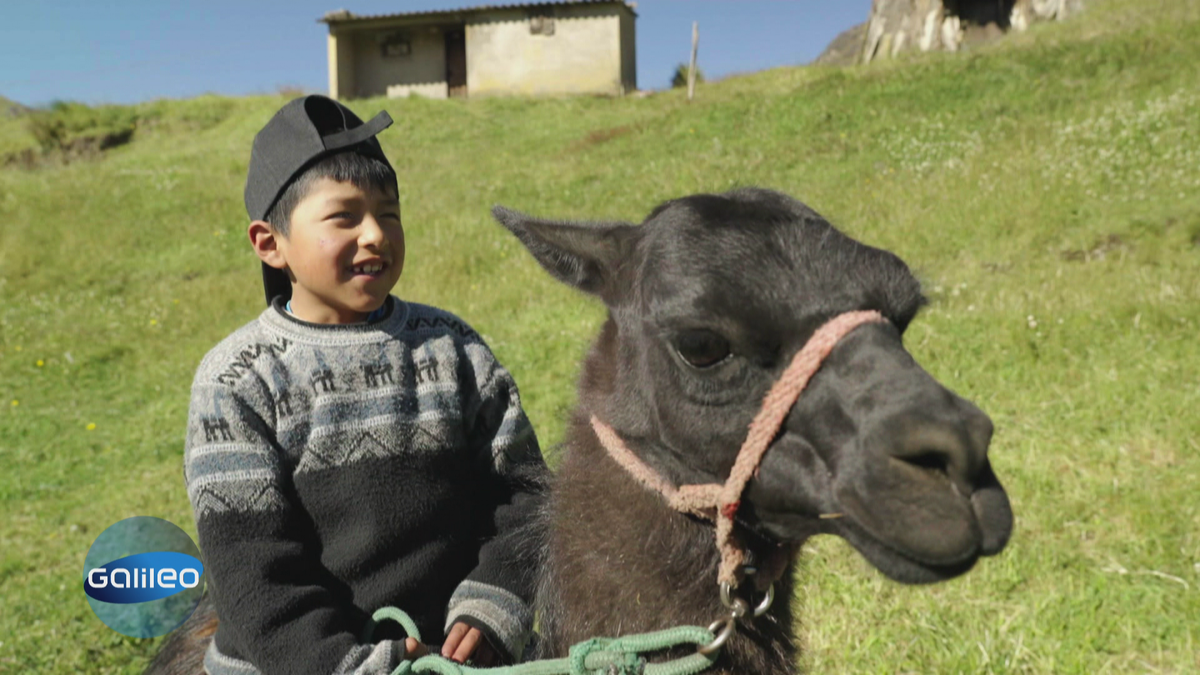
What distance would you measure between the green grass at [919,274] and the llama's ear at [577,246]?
83 centimetres

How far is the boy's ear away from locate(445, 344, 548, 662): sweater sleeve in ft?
1.88

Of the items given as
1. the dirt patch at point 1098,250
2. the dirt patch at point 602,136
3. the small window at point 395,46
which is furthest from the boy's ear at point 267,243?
the small window at point 395,46

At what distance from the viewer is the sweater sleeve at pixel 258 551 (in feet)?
6.57

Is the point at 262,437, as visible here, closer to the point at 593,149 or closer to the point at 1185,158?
the point at 1185,158

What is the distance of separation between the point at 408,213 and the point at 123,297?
4.42 meters

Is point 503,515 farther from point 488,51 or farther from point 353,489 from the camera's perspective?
point 488,51

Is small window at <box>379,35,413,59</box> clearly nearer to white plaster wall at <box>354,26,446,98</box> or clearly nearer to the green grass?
white plaster wall at <box>354,26,446,98</box>

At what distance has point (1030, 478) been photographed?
187 inches

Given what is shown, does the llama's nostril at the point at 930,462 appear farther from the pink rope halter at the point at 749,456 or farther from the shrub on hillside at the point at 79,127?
the shrub on hillside at the point at 79,127

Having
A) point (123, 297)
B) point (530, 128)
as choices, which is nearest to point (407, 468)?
point (123, 297)

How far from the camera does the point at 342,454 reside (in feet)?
7.36

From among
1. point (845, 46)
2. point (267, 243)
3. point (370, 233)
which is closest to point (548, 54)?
point (845, 46)

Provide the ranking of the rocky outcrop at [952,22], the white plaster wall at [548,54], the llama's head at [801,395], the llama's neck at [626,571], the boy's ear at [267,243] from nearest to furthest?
1. the llama's head at [801,395]
2. the llama's neck at [626,571]
3. the boy's ear at [267,243]
4. the rocky outcrop at [952,22]
5. the white plaster wall at [548,54]

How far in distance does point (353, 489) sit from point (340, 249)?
0.60 meters
